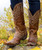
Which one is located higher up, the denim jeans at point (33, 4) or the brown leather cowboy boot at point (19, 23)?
the denim jeans at point (33, 4)

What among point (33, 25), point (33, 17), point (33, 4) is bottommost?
point (33, 25)

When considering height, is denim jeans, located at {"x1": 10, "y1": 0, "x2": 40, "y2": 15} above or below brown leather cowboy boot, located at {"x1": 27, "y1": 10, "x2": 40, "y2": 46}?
above

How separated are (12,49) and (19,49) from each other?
83 millimetres

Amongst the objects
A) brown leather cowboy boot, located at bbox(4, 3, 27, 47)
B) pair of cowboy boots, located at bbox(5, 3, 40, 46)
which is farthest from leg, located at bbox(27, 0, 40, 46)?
brown leather cowboy boot, located at bbox(4, 3, 27, 47)

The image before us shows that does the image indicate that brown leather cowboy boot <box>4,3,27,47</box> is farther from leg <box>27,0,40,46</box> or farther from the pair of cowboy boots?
leg <box>27,0,40,46</box>

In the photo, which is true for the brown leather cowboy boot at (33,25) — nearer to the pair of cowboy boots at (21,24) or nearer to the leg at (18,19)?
the pair of cowboy boots at (21,24)

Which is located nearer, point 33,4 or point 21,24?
point 33,4

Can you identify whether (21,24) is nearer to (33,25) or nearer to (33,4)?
(33,25)

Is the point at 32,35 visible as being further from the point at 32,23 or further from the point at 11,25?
the point at 11,25

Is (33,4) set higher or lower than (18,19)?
higher

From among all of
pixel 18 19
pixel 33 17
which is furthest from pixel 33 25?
pixel 18 19

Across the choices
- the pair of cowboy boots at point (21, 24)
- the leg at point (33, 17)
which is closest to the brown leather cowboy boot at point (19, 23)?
the pair of cowboy boots at point (21, 24)

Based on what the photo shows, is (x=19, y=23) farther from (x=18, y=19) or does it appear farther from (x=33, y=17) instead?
(x=33, y=17)

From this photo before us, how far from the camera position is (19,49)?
57.6 inches
